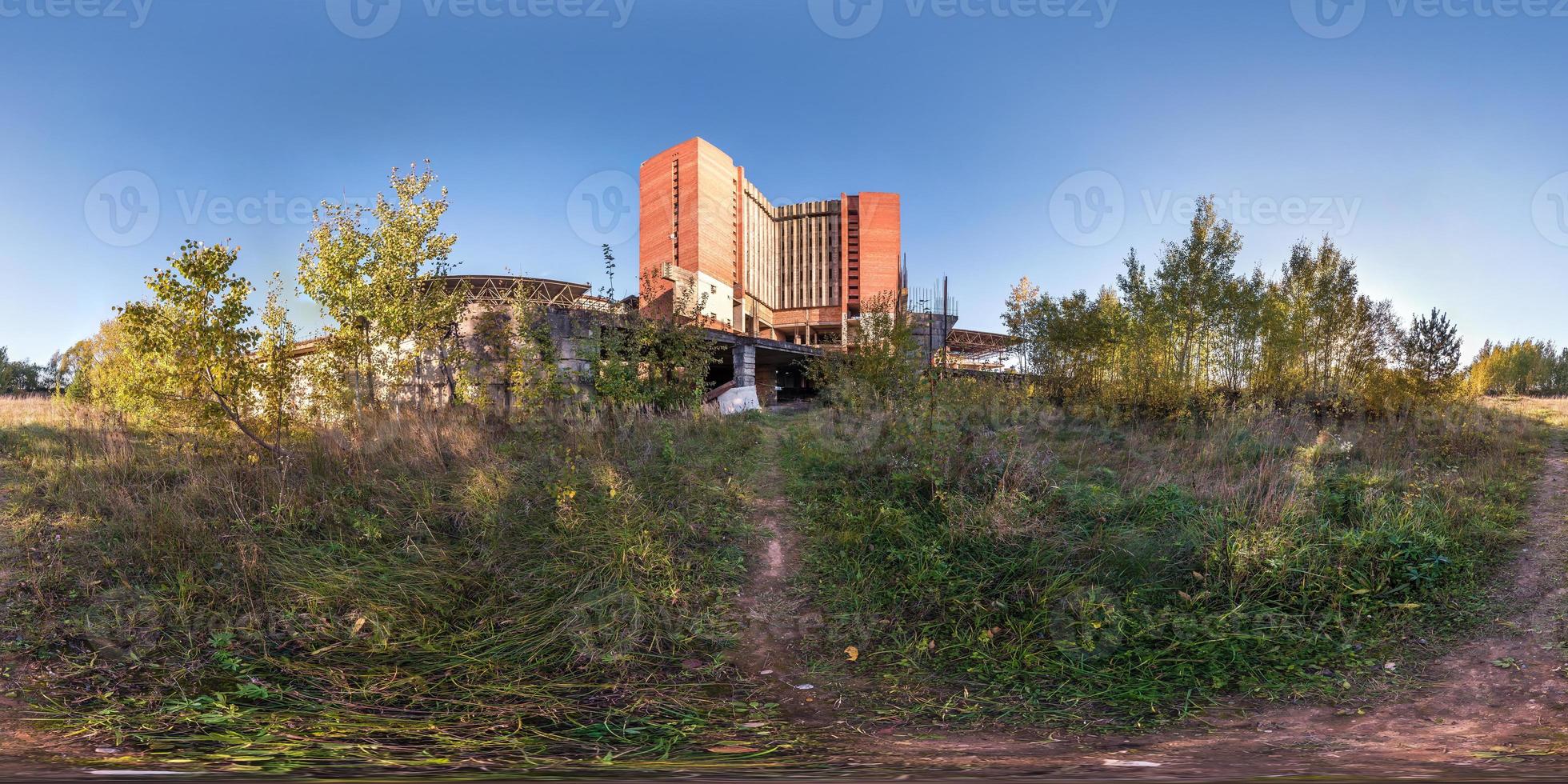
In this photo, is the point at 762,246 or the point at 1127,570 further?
the point at 762,246

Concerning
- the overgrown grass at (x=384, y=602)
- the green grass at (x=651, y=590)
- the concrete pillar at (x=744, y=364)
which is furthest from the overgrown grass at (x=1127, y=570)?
the concrete pillar at (x=744, y=364)

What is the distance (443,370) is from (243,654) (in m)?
8.22

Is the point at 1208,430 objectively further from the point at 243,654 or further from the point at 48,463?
the point at 48,463

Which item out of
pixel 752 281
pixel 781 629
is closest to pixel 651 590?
pixel 781 629

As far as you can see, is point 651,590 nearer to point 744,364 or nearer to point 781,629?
point 781,629

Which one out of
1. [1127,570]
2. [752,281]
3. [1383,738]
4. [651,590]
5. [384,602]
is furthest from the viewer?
[752,281]

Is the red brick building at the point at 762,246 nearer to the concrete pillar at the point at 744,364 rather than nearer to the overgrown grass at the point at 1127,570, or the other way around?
the concrete pillar at the point at 744,364

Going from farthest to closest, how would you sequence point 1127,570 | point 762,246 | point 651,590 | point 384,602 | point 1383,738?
point 762,246 → point 1127,570 → point 651,590 → point 384,602 → point 1383,738

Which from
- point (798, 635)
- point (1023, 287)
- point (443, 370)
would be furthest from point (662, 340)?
point (1023, 287)

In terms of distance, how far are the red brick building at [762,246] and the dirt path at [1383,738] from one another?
3321 centimetres

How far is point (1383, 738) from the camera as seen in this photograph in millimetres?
3564

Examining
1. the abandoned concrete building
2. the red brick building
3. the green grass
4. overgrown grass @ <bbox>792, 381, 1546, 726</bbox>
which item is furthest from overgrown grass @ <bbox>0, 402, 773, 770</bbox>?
the red brick building

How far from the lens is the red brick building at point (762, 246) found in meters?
40.6

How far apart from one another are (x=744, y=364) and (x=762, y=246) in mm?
30651
